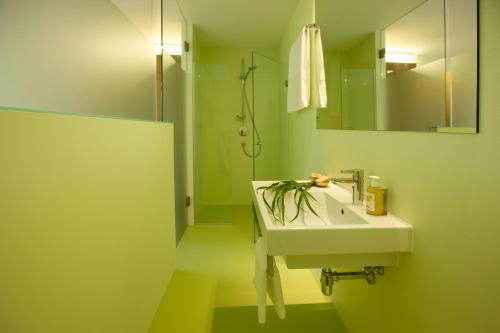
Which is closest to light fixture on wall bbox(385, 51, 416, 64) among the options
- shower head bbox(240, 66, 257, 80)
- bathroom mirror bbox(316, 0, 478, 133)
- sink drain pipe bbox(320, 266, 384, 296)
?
bathroom mirror bbox(316, 0, 478, 133)

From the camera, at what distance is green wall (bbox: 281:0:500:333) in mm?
823

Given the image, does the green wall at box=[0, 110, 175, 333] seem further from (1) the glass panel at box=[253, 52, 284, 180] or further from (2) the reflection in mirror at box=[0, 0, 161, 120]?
(1) the glass panel at box=[253, 52, 284, 180]

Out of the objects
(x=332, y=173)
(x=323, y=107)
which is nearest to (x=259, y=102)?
(x=323, y=107)

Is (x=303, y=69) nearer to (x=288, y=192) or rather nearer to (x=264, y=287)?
(x=288, y=192)

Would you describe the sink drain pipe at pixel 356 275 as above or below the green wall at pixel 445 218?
below

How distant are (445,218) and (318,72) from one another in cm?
157

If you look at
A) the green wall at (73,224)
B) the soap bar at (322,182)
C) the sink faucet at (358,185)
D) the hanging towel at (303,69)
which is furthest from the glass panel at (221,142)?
the sink faucet at (358,185)

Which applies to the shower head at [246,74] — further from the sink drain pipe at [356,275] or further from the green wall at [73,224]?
the sink drain pipe at [356,275]

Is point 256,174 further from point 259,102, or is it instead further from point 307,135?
point 307,135

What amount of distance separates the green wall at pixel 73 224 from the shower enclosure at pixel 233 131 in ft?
6.86

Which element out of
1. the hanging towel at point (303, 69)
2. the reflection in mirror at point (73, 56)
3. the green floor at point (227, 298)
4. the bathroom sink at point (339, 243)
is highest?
the hanging towel at point (303, 69)

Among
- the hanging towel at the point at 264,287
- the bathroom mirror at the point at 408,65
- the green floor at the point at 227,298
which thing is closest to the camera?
A: the bathroom mirror at the point at 408,65

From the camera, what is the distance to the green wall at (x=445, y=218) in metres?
0.82

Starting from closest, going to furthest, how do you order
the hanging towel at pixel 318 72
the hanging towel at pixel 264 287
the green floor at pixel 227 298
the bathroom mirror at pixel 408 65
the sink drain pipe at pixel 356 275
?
the bathroom mirror at pixel 408 65 < the hanging towel at pixel 264 287 < the sink drain pipe at pixel 356 275 < the green floor at pixel 227 298 < the hanging towel at pixel 318 72
